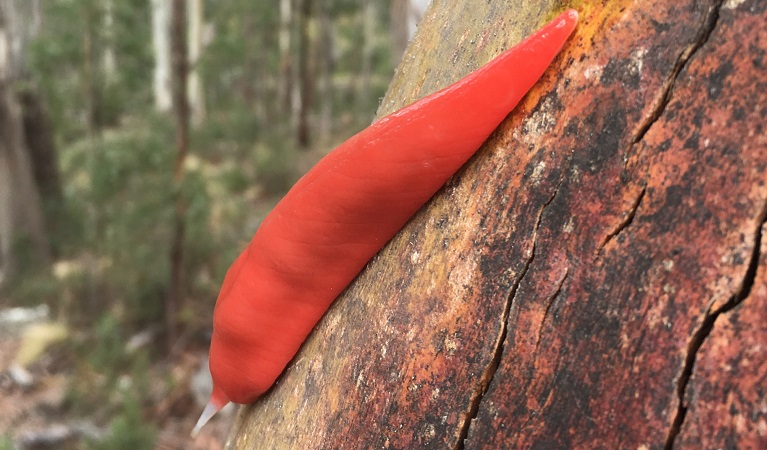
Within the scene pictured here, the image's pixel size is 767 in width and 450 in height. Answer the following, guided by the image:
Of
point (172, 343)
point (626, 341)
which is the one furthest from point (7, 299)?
point (626, 341)

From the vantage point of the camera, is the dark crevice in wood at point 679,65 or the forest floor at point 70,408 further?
the forest floor at point 70,408

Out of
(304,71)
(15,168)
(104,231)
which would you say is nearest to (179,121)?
(104,231)

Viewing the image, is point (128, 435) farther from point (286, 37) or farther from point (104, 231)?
→ point (286, 37)

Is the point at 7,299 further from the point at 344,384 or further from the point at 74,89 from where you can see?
the point at 344,384

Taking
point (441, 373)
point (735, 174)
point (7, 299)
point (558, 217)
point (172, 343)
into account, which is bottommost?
point (7, 299)

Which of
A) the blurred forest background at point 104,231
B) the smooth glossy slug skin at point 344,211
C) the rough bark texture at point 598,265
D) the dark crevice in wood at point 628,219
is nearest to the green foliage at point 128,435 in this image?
the blurred forest background at point 104,231

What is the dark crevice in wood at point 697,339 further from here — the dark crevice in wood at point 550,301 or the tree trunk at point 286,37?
the tree trunk at point 286,37
